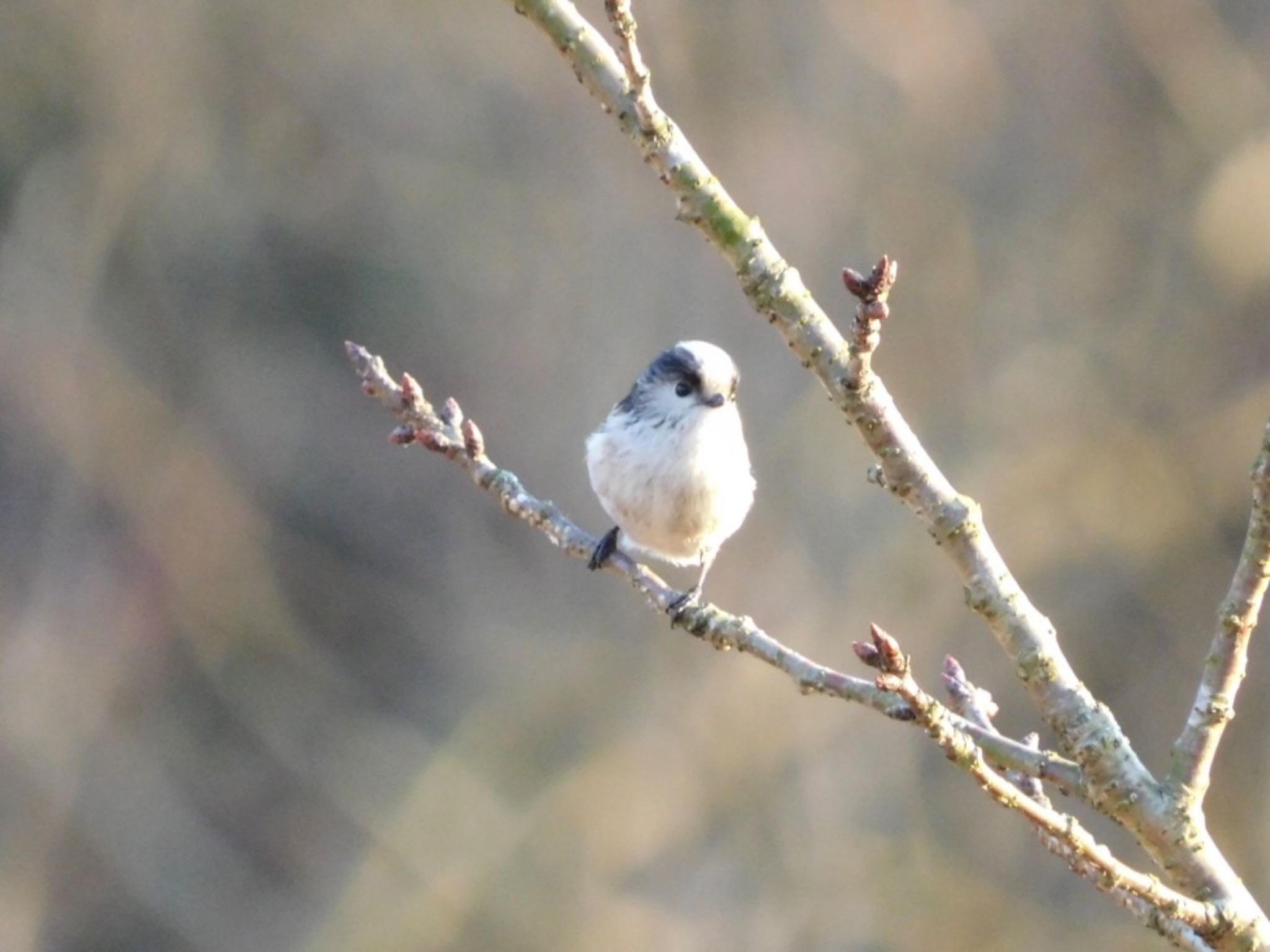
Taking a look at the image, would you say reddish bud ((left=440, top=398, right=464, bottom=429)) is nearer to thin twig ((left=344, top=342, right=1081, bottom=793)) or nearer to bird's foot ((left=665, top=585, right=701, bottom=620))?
thin twig ((left=344, top=342, right=1081, bottom=793))

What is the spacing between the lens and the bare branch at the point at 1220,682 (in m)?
1.71

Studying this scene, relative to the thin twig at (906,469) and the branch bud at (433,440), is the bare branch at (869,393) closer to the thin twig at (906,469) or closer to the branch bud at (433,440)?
the thin twig at (906,469)

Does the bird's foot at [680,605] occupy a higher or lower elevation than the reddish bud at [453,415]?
lower

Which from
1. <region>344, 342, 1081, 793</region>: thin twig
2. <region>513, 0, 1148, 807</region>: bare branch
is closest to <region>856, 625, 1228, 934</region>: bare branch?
<region>513, 0, 1148, 807</region>: bare branch

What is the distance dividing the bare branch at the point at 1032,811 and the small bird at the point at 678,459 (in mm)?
1528

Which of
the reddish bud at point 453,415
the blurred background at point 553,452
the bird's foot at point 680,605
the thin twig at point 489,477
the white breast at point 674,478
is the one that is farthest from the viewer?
the blurred background at point 553,452

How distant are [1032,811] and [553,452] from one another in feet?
18.0

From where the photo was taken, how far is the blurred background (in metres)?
6.49

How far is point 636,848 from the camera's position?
6922 mm

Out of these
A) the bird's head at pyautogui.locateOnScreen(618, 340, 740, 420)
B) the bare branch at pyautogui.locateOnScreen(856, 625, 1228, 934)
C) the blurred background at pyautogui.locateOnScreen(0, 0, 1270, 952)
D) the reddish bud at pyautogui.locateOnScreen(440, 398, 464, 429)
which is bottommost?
the bare branch at pyautogui.locateOnScreen(856, 625, 1228, 934)

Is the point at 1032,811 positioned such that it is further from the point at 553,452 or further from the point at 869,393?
the point at 553,452

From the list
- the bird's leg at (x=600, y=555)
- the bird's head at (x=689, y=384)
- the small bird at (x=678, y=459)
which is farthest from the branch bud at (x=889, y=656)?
the bird's head at (x=689, y=384)

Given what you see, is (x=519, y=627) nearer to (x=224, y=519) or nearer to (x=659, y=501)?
(x=224, y=519)

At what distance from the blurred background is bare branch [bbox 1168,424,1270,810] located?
4593 millimetres
